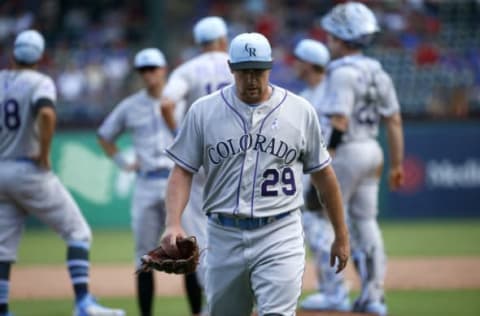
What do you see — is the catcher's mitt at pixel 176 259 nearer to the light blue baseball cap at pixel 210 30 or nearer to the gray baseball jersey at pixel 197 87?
the gray baseball jersey at pixel 197 87

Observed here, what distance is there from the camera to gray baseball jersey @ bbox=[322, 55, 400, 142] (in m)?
8.62

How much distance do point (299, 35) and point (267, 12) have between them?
1.01 metres

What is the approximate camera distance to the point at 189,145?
236 inches

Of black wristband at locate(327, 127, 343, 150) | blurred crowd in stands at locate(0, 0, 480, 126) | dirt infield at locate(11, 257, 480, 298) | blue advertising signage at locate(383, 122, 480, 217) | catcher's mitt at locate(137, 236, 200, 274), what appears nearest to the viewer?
catcher's mitt at locate(137, 236, 200, 274)

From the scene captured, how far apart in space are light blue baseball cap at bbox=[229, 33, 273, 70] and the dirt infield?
230 inches

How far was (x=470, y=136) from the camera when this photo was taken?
18.6 m

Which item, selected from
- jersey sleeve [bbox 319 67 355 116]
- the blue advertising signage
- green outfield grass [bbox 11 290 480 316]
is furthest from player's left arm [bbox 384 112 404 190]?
the blue advertising signage

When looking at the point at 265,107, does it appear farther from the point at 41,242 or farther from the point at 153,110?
the point at 41,242

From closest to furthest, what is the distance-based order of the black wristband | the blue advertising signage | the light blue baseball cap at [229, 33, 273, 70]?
the light blue baseball cap at [229, 33, 273, 70] → the black wristband → the blue advertising signage

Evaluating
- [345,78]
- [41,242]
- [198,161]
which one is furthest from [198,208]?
[41,242]

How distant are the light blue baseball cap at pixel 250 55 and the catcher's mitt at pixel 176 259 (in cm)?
100

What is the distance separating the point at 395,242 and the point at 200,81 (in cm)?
784

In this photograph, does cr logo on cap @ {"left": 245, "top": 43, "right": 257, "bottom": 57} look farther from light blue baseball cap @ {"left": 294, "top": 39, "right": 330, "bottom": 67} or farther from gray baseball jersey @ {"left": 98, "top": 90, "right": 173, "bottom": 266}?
light blue baseball cap @ {"left": 294, "top": 39, "right": 330, "bottom": 67}

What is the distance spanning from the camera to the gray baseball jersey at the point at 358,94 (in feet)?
28.3
